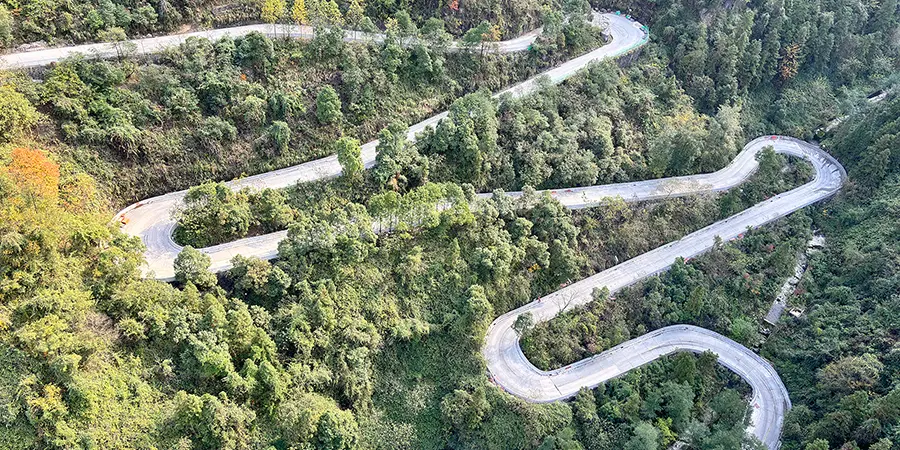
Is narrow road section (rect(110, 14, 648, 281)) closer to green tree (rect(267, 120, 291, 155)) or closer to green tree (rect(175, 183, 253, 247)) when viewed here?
green tree (rect(175, 183, 253, 247))

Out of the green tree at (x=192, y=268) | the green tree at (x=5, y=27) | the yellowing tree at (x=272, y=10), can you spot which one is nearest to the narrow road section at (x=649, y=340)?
the green tree at (x=192, y=268)

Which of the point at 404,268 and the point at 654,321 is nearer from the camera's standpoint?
the point at 404,268

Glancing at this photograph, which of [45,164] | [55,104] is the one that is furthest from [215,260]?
[55,104]

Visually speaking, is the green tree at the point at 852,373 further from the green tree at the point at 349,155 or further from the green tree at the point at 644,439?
the green tree at the point at 349,155

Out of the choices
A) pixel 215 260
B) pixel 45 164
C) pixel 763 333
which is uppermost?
pixel 45 164

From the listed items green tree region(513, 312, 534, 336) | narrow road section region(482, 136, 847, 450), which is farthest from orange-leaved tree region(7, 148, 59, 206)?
green tree region(513, 312, 534, 336)

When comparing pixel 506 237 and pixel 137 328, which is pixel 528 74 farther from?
pixel 137 328
